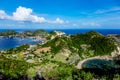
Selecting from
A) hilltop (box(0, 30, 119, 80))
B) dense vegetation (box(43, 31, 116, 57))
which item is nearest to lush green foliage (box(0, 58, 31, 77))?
hilltop (box(0, 30, 119, 80))

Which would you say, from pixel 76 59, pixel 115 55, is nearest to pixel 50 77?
pixel 76 59

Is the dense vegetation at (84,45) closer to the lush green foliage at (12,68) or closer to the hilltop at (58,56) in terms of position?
the hilltop at (58,56)

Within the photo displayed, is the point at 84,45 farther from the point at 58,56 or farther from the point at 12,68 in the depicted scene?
the point at 12,68

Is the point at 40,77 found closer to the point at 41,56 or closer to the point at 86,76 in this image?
the point at 86,76

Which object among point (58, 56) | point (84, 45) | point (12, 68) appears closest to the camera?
point (12, 68)

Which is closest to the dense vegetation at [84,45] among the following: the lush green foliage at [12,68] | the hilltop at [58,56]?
the hilltop at [58,56]

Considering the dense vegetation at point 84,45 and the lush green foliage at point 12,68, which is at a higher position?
the dense vegetation at point 84,45

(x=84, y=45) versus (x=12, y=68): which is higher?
(x=84, y=45)

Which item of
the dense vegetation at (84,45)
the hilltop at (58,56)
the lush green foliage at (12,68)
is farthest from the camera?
the dense vegetation at (84,45)

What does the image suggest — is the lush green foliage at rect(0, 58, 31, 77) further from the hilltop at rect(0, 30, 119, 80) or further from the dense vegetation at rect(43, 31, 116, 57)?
the dense vegetation at rect(43, 31, 116, 57)

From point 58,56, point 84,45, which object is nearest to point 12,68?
point 58,56

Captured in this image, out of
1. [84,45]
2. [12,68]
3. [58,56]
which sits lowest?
[58,56]

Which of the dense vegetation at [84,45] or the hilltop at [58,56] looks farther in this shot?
the dense vegetation at [84,45]
